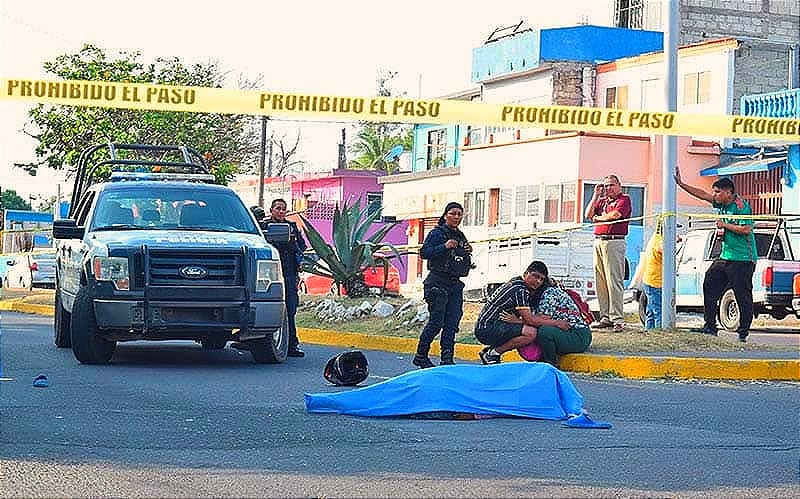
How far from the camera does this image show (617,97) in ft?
144

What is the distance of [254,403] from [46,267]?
122 feet

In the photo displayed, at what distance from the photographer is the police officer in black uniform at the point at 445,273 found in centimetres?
1304

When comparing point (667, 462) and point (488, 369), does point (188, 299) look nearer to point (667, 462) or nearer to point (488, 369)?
point (488, 369)

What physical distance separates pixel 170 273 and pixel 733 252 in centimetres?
598

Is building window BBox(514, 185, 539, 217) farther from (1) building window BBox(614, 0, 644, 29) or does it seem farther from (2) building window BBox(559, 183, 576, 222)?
(1) building window BBox(614, 0, 644, 29)

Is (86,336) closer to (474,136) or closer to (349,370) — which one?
(349,370)

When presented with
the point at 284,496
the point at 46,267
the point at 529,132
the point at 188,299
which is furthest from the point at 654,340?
the point at 46,267

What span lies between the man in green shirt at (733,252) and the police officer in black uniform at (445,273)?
2.74 m

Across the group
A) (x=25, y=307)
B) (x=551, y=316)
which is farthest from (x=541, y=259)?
(x=551, y=316)

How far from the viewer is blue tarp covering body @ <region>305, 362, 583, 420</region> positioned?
909 centimetres

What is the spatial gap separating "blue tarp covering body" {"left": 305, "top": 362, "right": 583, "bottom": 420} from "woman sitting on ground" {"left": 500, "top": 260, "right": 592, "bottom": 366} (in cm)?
356

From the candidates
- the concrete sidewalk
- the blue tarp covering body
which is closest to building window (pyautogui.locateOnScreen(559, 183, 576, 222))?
the concrete sidewalk

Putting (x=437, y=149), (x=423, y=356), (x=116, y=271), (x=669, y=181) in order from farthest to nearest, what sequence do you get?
(x=437, y=149)
(x=669, y=181)
(x=423, y=356)
(x=116, y=271)

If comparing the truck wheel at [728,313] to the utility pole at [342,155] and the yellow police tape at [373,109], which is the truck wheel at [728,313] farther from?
the utility pole at [342,155]
